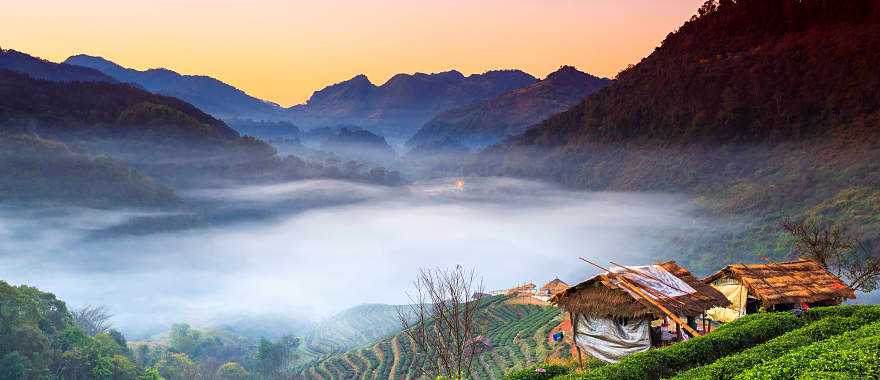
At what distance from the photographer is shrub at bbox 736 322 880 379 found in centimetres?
1103

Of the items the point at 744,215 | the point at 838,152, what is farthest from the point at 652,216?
the point at 838,152

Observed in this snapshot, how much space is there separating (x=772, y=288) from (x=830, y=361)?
41.8ft

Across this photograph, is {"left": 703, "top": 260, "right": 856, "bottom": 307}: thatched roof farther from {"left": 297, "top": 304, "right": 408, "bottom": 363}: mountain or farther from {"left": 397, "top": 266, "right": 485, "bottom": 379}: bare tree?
{"left": 297, "top": 304, "right": 408, "bottom": 363}: mountain

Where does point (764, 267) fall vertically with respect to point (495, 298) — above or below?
above

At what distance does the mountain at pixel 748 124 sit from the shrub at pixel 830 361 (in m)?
77.1

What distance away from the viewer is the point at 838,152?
104m

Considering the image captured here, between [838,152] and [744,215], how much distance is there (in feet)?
66.7

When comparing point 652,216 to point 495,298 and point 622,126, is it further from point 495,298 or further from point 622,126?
point 495,298

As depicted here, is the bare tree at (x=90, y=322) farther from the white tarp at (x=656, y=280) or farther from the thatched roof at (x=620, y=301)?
the white tarp at (x=656, y=280)

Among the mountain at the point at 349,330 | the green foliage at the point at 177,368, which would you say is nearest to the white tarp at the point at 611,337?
the green foliage at the point at 177,368

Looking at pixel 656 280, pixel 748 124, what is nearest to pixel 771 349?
pixel 656 280

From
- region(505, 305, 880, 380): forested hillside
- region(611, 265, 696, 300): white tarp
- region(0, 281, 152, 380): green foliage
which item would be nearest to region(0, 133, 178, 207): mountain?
region(0, 281, 152, 380): green foliage

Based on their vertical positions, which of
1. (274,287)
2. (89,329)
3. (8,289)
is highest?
(8,289)

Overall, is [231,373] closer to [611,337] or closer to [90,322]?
[90,322]
